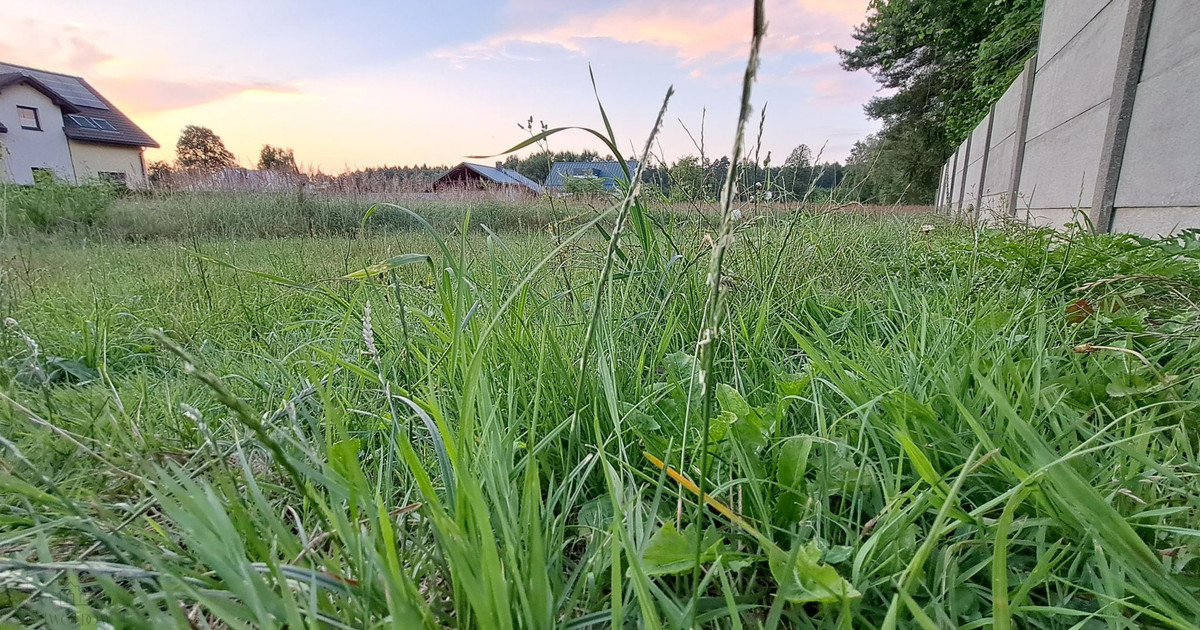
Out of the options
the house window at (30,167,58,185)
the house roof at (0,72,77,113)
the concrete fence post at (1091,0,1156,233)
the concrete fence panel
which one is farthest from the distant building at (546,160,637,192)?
the house roof at (0,72,77,113)

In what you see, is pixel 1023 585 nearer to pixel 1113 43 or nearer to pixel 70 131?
pixel 1113 43

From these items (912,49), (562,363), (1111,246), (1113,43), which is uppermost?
(912,49)

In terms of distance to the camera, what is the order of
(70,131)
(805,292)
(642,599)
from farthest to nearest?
(70,131)
(805,292)
(642,599)

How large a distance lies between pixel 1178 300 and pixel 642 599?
1.69 m

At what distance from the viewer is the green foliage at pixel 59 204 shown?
6.00 metres

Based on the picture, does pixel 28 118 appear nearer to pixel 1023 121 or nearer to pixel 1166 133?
pixel 1023 121

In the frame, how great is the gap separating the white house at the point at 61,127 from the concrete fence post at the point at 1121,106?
25.2m

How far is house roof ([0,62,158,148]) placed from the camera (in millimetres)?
22000

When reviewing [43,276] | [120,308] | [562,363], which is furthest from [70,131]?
[562,363]

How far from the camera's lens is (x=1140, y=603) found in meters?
0.53

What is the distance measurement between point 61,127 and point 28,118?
132cm

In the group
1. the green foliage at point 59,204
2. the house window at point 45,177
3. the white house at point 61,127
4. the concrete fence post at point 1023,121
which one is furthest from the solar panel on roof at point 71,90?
the concrete fence post at point 1023,121

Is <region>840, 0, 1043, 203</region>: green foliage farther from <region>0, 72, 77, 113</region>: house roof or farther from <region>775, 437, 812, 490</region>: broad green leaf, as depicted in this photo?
<region>0, 72, 77, 113</region>: house roof

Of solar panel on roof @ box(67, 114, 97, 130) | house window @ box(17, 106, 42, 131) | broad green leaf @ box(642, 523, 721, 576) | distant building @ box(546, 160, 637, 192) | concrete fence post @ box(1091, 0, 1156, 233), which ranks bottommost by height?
broad green leaf @ box(642, 523, 721, 576)
